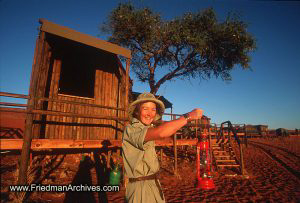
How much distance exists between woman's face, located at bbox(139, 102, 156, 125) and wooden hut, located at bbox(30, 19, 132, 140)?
4751 mm

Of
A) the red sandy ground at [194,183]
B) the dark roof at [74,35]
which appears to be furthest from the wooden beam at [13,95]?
the red sandy ground at [194,183]

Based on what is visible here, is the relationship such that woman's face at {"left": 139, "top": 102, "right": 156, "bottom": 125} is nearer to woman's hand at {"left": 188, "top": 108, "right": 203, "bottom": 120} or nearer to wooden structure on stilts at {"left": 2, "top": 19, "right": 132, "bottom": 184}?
woman's hand at {"left": 188, "top": 108, "right": 203, "bottom": 120}

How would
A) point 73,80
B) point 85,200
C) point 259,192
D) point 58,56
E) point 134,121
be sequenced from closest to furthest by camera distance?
point 134,121 < point 85,200 < point 259,192 < point 58,56 < point 73,80

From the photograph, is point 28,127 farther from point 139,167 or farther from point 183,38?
point 183,38

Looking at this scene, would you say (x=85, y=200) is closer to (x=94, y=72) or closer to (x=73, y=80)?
(x=94, y=72)

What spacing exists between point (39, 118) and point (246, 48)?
16326mm

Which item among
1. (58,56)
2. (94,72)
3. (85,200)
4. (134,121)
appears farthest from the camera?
(94,72)

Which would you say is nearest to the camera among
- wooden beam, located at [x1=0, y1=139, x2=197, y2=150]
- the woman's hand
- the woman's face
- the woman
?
the woman's hand

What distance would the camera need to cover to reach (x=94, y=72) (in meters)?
10.2

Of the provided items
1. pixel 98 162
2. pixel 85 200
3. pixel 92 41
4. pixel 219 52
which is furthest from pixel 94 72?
pixel 219 52

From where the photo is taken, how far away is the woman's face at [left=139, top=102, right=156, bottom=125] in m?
2.20

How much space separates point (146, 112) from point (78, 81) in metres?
10.9

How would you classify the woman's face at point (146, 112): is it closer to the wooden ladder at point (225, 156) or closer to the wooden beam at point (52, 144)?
the wooden beam at point (52, 144)

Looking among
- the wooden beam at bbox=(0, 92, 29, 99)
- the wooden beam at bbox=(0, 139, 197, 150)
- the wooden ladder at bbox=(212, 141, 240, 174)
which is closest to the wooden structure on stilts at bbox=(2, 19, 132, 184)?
the wooden beam at bbox=(0, 92, 29, 99)
